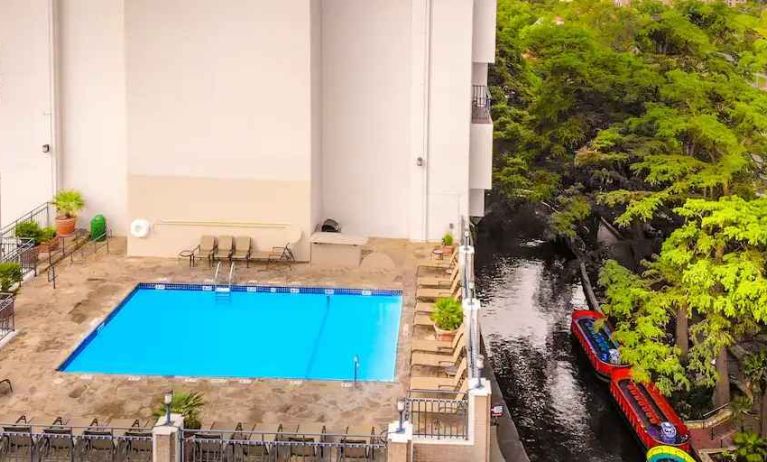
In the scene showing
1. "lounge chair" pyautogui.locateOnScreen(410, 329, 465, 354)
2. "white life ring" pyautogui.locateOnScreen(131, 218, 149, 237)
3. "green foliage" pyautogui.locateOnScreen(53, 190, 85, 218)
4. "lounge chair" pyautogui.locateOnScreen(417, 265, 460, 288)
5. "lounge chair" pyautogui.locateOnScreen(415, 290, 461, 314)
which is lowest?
"lounge chair" pyautogui.locateOnScreen(410, 329, 465, 354)

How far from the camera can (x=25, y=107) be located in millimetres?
25125

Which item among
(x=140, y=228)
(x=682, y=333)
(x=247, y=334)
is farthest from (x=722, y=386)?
(x=140, y=228)

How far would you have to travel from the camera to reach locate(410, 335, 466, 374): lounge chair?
17531mm

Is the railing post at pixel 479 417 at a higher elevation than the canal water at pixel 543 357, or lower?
higher

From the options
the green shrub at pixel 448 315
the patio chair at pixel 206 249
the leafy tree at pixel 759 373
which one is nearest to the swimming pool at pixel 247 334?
the green shrub at pixel 448 315

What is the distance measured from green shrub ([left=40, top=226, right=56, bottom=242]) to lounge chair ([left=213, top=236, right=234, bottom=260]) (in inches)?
168

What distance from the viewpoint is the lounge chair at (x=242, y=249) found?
2355 cm

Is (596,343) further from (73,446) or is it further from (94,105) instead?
(73,446)

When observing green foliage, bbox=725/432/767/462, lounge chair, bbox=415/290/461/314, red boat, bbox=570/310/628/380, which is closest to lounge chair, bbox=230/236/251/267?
lounge chair, bbox=415/290/461/314

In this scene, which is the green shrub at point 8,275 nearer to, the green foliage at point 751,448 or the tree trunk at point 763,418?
the green foliage at point 751,448

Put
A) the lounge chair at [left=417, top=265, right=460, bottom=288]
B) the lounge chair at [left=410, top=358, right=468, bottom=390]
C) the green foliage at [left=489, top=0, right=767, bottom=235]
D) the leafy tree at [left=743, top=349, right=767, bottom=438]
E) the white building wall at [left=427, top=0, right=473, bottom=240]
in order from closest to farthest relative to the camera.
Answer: the lounge chair at [left=410, top=358, right=468, bottom=390] → the leafy tree at [left=743, top=349, right=767, bottom=438] → the lounge chair at [left=417, top=265, right=460, bottom=288] → the green foliage at [left=489, top=0, right=767, bottom=235] → the white building wall at [left=427, top=0, right=473, bottom=240]

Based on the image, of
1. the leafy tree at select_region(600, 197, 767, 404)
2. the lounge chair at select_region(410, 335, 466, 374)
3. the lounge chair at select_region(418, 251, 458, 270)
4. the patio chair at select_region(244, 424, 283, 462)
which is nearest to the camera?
the patio chair at select_region(244, 424, 283, 462)

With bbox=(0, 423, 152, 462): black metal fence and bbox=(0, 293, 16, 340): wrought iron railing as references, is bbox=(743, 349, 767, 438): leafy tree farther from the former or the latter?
bbox=(0, 293, 16, 340): wrought iron railing

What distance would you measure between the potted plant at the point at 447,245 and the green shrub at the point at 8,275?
32.3 ft
